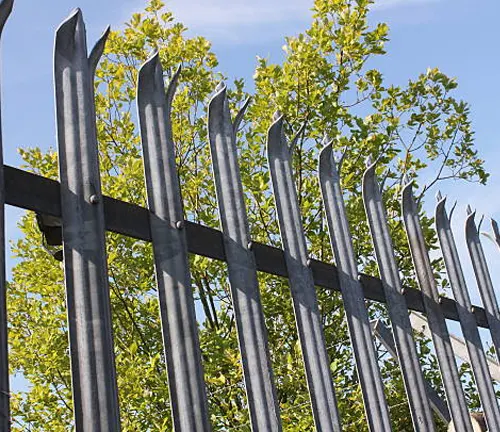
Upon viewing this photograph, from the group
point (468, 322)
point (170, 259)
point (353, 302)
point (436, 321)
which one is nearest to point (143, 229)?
point (170, 259)

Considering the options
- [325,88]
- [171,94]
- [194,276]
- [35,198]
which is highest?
[325,88]

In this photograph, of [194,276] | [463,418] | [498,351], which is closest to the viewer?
[463,418]

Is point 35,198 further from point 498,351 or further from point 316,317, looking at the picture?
point 498,351

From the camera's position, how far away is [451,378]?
341 cm

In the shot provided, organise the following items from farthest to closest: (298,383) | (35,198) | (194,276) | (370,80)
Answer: (370,80), (194,276), (298,383), (35,198)

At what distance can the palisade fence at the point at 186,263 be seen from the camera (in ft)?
6.40

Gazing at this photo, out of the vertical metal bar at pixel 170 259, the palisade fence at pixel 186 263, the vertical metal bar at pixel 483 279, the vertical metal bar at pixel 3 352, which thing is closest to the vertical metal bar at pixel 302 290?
the palisade fence at pixel 186 263

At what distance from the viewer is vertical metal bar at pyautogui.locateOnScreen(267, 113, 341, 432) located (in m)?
2.62

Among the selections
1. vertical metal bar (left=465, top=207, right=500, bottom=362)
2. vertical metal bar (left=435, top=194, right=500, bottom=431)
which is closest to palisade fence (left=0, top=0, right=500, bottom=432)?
vertical metal bar (left=435, top=194, right=500, bottom=431)

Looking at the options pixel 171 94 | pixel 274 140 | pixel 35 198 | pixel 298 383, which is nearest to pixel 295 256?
pixel 274 140

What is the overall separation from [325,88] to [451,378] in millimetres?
3973

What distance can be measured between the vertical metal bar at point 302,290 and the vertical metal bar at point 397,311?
57cm

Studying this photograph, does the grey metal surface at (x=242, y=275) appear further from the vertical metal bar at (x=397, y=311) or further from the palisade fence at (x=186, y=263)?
the vertical metal bar at (x=397, y=311)

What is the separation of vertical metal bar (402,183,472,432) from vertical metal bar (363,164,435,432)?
0.78ft
